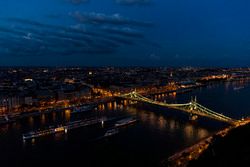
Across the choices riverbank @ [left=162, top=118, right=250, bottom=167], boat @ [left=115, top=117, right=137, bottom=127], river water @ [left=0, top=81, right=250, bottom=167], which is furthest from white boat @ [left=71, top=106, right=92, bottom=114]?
riverbank @ [left=162, top=118, right=250, bottom=167]

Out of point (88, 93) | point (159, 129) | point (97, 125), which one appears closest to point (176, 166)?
point (159, 129)

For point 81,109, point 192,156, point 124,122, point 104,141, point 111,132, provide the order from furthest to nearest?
point 81,109 → point 124,122 → point 111,132 → point 104,141 → point 192,156

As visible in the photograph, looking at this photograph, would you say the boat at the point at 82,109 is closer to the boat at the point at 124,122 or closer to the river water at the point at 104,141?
the river water at the point at 104,141

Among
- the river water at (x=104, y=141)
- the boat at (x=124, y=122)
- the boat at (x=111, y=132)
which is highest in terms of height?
the boat at (x=124, y=122)

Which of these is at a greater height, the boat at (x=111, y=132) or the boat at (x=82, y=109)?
the boat at (x=82, y=109)

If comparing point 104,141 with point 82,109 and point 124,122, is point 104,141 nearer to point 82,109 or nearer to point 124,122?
point 124,122

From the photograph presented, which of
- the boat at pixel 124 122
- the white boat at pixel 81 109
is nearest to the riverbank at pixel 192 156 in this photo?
the boat at pixel 124 122

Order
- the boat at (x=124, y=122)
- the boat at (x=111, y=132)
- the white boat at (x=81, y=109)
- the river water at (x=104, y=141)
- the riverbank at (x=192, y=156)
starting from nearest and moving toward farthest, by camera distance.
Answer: the riverbank at (x=192, y=156)
the river water at (x=104, y=141)
the boat at (x=111, y=132)
the boat at (x=124, y=122)
the white boat at (x=81, y=109)

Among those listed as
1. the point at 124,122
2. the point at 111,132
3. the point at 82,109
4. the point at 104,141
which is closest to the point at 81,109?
the point at 82,109

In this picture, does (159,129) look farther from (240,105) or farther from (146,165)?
(240,105)

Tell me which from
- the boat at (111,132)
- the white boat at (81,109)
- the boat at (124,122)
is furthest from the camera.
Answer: the white boat at (81,109)
